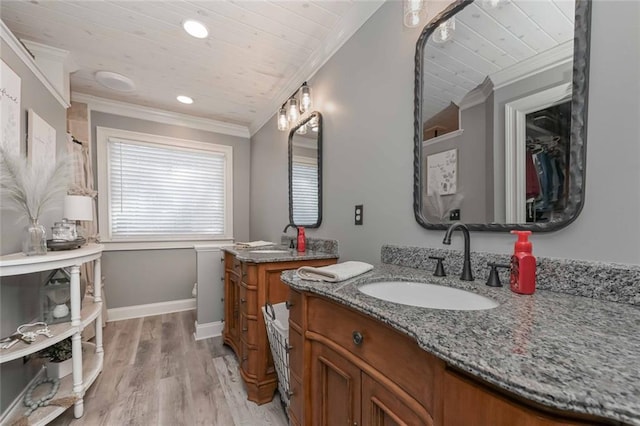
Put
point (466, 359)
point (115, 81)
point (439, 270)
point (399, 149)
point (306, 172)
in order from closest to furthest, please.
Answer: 1. point (466, 359)
2. point (439, 270)
3. point (399, 149)
4. point (306, 172)
5. point (115, 81)

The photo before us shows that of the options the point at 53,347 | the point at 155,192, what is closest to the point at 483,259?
the point at 53,347

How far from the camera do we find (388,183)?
1.44 m

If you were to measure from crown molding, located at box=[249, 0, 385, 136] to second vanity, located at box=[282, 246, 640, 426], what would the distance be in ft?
5.03

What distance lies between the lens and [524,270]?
771 mm

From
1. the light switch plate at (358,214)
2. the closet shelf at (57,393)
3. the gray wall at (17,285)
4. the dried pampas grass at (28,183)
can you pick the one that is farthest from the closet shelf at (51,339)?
the light switch plate at (358,214)

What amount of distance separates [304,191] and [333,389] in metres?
1.59

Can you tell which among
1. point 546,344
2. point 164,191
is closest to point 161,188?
point 164,191

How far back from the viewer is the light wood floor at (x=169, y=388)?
1.48 m

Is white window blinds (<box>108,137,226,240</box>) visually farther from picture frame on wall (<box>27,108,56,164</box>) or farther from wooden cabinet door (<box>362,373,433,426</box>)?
wooden cabinet door (<box>362,373,433,426</box>)

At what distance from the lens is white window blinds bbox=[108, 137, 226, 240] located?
299 centimetres

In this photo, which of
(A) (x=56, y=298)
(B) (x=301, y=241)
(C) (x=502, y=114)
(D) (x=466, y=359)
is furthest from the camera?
(B) (x=301, y=241)

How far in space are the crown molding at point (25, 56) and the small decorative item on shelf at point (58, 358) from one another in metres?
1.74

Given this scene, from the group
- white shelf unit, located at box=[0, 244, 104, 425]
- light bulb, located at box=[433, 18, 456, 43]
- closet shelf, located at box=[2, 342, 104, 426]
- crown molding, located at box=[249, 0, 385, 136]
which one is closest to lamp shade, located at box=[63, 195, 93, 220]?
white shelf unit, located at box=[0, 244, 104, 425]

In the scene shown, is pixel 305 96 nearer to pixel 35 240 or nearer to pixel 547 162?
pixel 547 162
